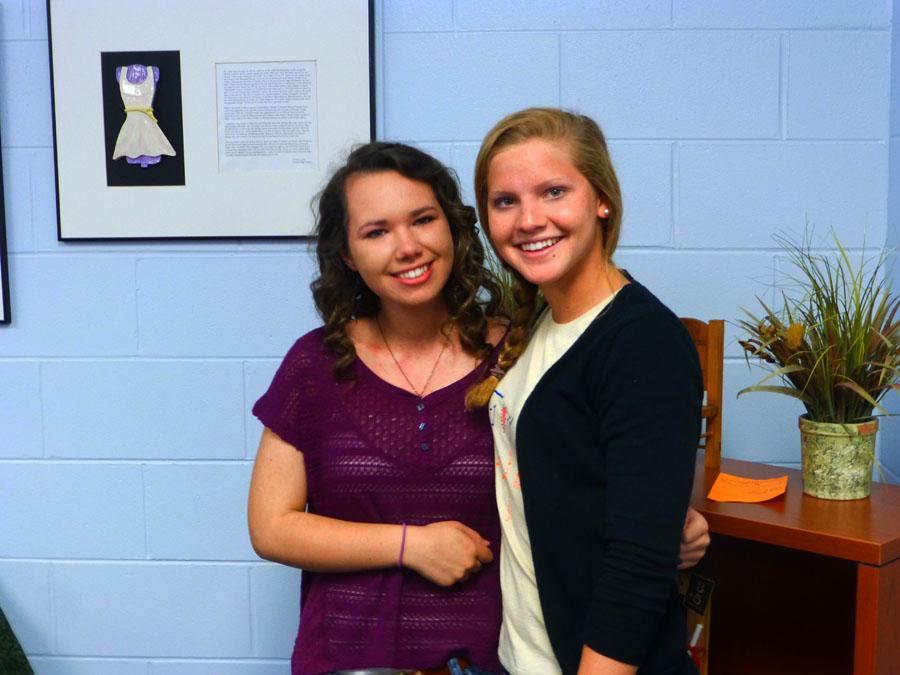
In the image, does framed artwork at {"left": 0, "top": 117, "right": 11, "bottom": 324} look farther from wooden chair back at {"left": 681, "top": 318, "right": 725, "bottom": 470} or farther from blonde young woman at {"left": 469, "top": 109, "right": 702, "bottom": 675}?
wooden chair back at {"left": 681, "top": 318, "right": 725, "bottom": 470}

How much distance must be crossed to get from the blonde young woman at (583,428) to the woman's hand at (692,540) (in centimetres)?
10

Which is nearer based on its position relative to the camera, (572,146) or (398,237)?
(572,146)

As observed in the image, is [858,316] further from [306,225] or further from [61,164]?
[61,164]

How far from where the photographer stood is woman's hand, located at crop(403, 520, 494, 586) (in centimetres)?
120

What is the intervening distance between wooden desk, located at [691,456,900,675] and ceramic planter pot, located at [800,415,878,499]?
2cm

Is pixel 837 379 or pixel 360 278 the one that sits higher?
pixel 360 278

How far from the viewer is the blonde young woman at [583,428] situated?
95 cm

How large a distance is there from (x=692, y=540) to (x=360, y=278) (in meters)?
0.65

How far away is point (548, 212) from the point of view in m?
1.04

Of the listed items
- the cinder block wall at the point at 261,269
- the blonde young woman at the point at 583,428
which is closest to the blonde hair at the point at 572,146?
the blonde young woman at the point at 583,428

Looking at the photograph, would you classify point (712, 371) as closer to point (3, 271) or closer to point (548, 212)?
point (548, 212)

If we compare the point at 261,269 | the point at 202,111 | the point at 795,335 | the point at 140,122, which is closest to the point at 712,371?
the point at 795,335

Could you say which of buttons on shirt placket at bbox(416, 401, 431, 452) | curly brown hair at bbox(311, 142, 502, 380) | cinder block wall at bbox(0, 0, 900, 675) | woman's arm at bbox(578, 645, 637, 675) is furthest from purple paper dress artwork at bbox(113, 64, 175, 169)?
woman's arm at bbox(578, 645, 637, 675)

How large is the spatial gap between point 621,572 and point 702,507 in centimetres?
43
